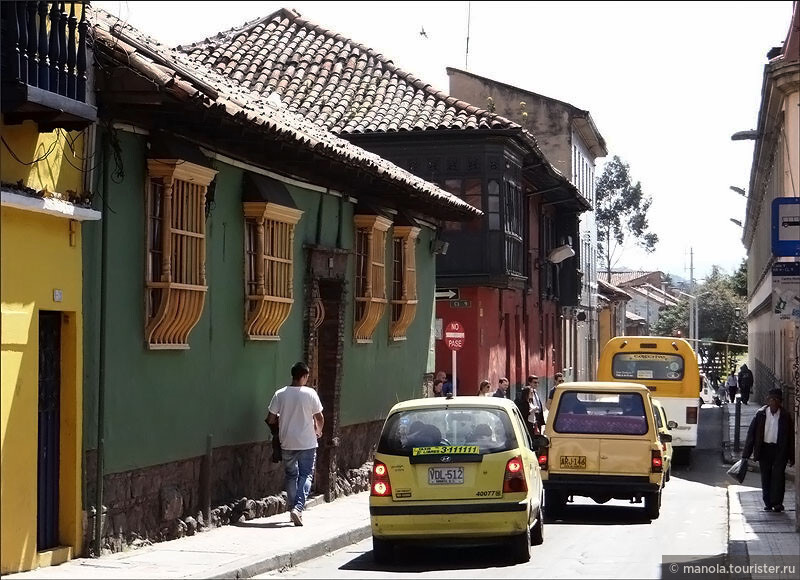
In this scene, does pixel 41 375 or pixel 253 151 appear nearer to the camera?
pixel 41 375

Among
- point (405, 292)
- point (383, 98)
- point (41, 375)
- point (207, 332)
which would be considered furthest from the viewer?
point (383, 98)

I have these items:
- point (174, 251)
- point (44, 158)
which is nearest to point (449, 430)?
point (174, 251)

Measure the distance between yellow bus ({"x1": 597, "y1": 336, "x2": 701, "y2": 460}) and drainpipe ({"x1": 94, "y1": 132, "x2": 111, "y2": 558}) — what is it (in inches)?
708

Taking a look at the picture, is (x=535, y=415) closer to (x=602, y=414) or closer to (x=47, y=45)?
(x=602, y=414)

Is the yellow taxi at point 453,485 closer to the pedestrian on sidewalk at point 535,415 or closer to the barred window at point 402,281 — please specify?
the barred window at point 402,281

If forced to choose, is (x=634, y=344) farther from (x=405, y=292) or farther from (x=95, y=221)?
(x=95, y=221)

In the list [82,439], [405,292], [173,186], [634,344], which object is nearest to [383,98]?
[634,344]

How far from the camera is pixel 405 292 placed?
2234 cm

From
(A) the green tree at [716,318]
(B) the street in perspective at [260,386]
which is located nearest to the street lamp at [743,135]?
(B) the street in perspective at [260,386]

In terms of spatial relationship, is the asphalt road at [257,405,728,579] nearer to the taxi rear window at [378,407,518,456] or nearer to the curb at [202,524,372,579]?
the curb at [202,524,372,579]

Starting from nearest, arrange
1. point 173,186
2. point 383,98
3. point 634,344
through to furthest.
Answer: point 173,186 < point 634,344 < point 383,98

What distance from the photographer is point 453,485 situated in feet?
41.8

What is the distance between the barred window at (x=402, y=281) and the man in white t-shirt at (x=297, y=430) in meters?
6.66

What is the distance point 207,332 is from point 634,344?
16.5 m
